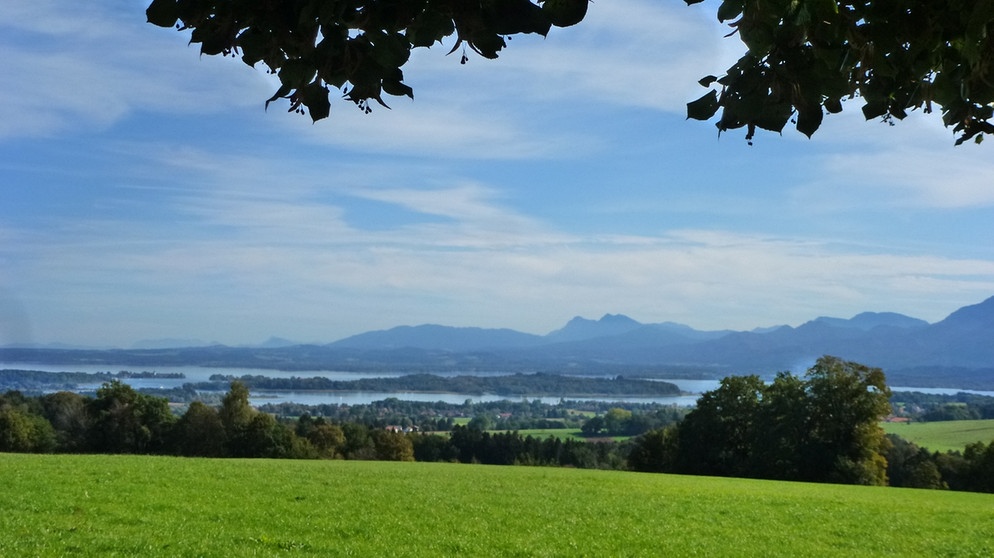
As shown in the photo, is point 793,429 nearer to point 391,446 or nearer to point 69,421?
point 391,446

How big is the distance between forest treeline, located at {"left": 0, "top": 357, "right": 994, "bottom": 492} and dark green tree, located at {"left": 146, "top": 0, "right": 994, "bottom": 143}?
1680 inches

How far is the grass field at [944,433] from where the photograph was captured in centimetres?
6494

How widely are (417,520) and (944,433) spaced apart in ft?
264

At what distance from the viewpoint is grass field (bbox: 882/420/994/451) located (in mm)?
64938

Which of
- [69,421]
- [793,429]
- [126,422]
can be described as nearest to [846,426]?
[793,429]

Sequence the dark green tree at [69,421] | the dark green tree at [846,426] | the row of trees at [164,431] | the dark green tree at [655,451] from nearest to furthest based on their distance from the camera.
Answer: the dark green tree at [846,426], the row of trees at [164,431], the dark green tree at [69,421], the dark green tree at [655,451]

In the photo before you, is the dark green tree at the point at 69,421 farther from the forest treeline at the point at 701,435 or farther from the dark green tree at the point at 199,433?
the dark green tree at the point at 199,433

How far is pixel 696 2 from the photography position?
2.53 meters

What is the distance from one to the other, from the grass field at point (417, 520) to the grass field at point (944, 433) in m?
51.7

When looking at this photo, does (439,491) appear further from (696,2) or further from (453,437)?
(453,437)

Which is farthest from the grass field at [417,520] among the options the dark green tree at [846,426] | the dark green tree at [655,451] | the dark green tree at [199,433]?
the dark green tree at [655,451]

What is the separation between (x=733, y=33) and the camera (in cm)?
256

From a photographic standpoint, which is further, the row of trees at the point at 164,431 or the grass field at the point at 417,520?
the row of trees at the point at 164,431

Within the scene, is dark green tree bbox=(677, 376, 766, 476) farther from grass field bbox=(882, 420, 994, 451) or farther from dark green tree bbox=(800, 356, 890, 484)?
grass field bbox=(882, 420, 994, 451)
